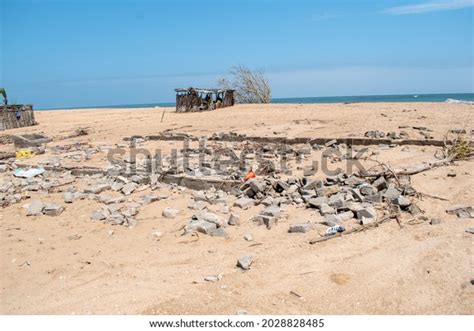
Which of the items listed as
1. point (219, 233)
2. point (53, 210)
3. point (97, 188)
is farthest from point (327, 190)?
point (53, 210)

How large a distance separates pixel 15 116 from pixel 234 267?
59.4 ft

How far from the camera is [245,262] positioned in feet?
12.9

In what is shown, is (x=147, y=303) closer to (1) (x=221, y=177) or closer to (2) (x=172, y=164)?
(1) (x=221, y=177)

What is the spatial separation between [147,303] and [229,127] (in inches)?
415

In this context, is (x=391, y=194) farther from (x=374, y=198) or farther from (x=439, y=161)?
(x=439, y=161)

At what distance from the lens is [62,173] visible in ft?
25.8

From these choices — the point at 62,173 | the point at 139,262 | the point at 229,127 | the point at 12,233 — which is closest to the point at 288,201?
the point at 139,262

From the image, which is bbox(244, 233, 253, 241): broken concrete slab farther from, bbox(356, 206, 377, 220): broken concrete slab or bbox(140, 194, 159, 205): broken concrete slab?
bbox(140, 194, 159, 205): broken concrete slab

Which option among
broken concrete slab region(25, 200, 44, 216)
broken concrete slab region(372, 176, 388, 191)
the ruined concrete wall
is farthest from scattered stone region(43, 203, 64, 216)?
the ruined concrete wall

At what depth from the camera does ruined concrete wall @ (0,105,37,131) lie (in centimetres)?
1839

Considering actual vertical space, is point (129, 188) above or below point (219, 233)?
above

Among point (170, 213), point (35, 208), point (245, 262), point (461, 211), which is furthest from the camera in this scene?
point (35, 208)

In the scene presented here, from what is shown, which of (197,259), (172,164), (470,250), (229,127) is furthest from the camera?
(229,127)

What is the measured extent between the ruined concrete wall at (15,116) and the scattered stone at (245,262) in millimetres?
17622
